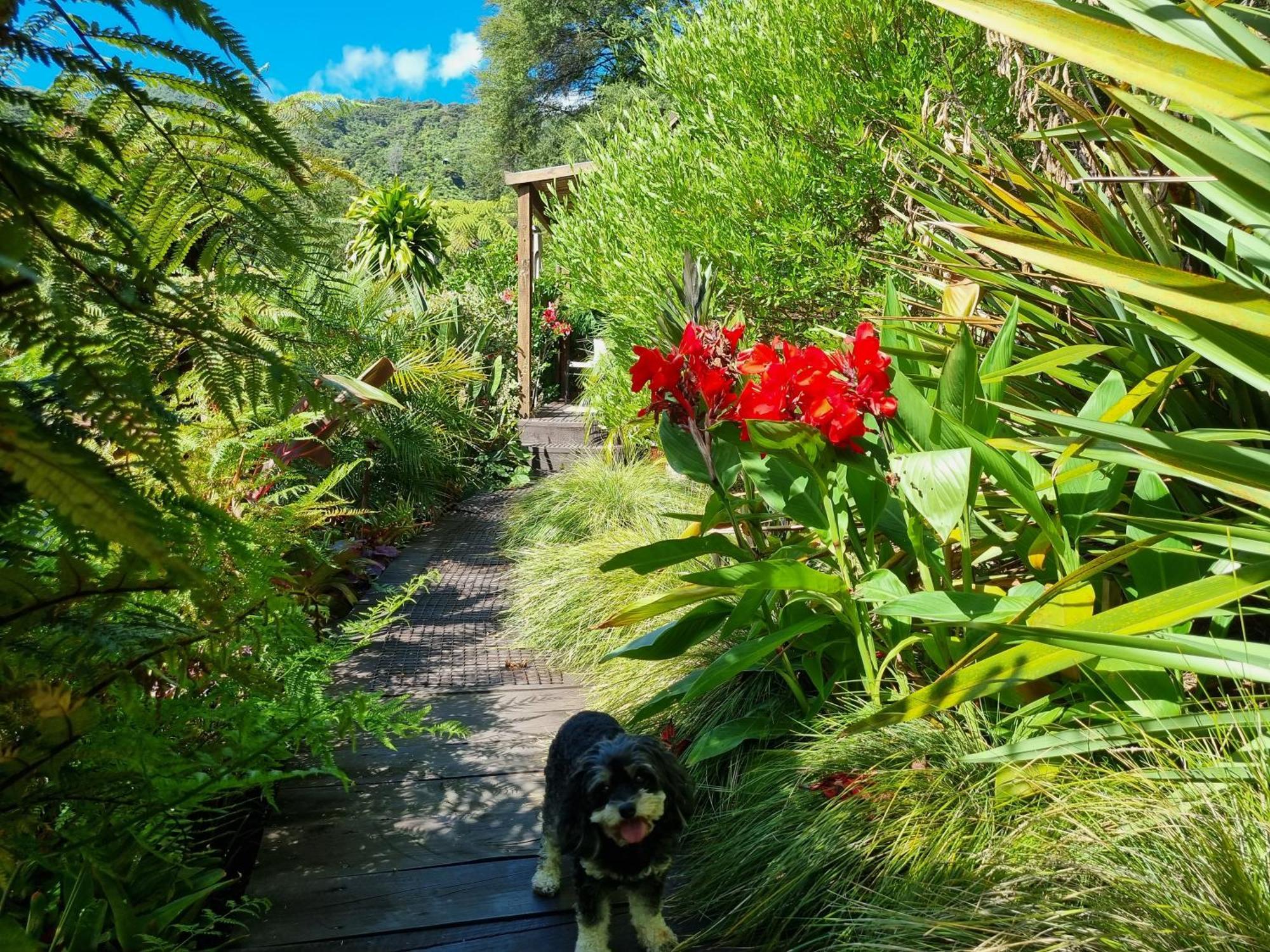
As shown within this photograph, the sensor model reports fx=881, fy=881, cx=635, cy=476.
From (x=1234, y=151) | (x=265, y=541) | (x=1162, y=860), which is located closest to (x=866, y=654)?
(x=1162, y=860)

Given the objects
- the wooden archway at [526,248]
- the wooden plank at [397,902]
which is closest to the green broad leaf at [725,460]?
the wooden plank at [397,902]

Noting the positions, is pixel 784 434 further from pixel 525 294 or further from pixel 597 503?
pixel 525 294

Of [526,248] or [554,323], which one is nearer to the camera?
[526,248]

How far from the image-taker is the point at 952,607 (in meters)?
2.18

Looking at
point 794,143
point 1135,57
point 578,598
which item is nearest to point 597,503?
point 578,598

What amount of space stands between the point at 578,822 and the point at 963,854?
35.9 inches

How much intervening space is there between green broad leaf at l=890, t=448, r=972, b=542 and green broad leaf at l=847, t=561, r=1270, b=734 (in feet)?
1.27

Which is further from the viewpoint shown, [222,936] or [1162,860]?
[222,936]

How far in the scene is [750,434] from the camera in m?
2.35

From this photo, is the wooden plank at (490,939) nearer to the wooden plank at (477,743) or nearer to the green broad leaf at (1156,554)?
the wooden plank at (477,743)

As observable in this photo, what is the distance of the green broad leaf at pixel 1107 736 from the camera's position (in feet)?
6.50

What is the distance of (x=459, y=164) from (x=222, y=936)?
53026mm

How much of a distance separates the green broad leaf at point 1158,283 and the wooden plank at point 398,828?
7.38ft

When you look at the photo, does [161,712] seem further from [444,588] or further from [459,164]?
[459,164]
